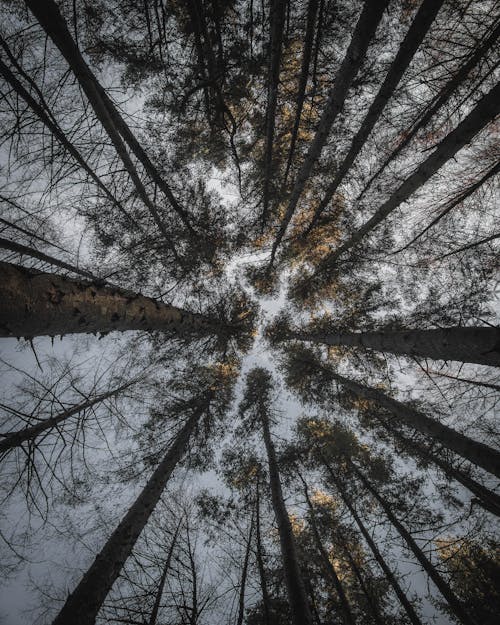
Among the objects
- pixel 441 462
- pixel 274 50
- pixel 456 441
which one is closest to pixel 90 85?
pixel 274 50

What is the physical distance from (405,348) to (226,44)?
570 centimetres

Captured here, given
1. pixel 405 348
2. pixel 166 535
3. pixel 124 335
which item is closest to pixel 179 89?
pixel 405 348

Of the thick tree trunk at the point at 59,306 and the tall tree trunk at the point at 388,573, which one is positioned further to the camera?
the tall tree trunk at the point at 388,573

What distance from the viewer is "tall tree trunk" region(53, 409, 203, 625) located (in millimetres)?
2873

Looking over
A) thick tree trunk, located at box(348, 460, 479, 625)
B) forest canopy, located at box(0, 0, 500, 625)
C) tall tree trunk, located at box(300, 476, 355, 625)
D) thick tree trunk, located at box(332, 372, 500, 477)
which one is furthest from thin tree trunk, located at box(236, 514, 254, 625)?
thick tree trunk, located at box(332, 372, 500, 477)

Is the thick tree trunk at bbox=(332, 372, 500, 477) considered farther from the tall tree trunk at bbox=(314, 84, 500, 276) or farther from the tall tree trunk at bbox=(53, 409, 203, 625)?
the tall tree trunk at bbox=(53, 409, 203, 625)

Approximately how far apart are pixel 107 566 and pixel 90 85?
21.2 feet

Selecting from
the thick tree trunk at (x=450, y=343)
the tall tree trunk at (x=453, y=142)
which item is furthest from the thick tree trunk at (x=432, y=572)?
the tall tree trunk at (x=453, y=142)

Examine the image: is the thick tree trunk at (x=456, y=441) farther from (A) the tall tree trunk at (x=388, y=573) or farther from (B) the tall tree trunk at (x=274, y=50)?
(B) the tall tree trunk at (x=274, y=50)

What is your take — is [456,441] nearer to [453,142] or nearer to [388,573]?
[388,573]

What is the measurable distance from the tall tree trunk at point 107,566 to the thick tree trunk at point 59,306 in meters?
3.43

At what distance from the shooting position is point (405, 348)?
147 inches

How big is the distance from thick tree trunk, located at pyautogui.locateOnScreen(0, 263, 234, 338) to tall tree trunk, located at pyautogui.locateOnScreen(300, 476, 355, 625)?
26.5ft

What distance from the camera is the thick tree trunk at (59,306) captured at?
1.44 m
